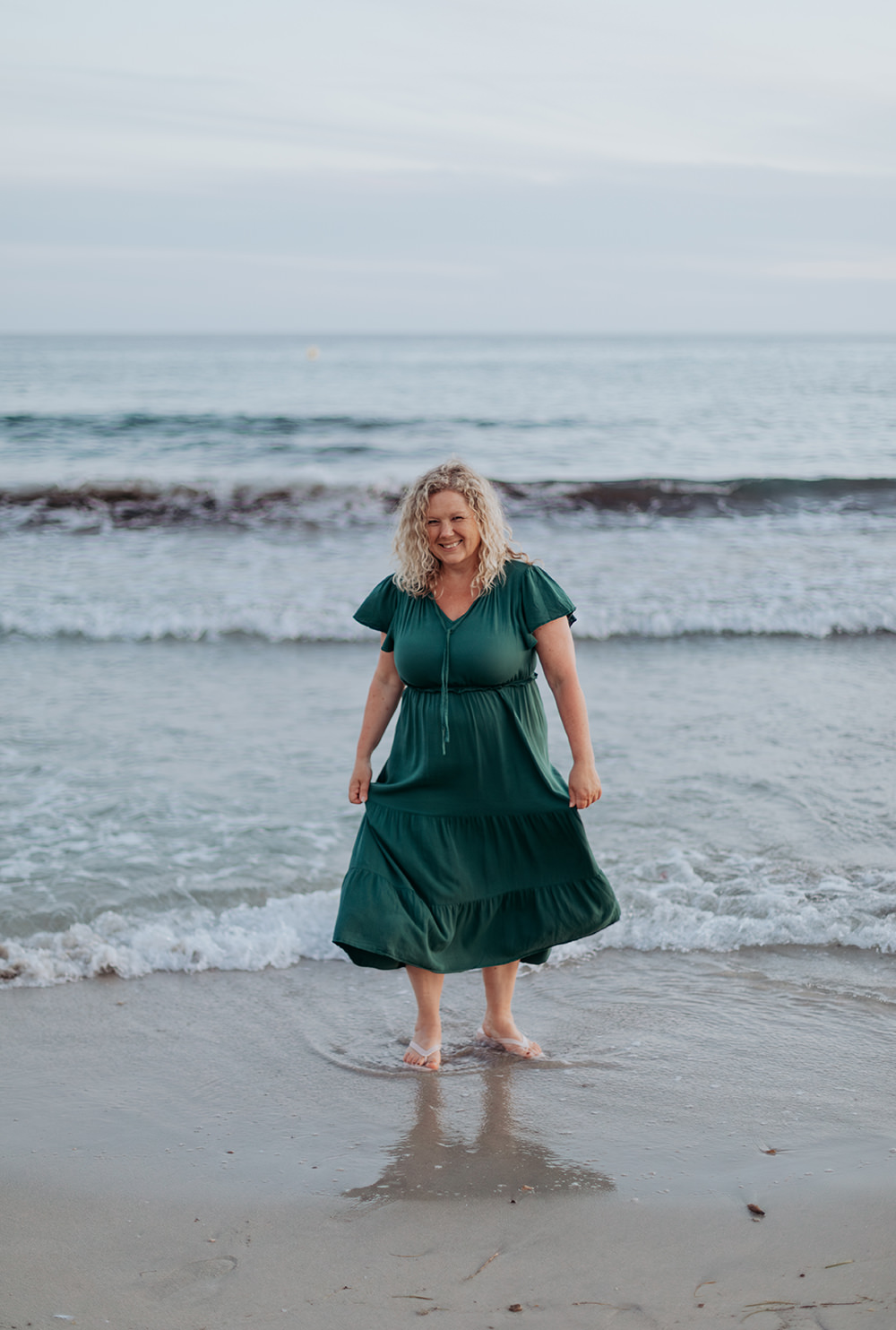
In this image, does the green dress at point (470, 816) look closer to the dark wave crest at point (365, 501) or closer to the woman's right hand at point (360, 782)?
the woman's right hand at point (360, 782)

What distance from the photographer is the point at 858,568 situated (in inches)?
462

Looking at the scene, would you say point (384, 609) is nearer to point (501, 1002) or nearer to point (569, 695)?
point (569, 695)

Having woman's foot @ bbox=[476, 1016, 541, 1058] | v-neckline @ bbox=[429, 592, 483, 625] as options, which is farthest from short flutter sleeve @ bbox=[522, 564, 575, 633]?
woman's foot @ bbox=[476, 1016, 541, 1058]

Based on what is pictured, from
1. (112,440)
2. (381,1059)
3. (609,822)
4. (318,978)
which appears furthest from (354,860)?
(112,440)

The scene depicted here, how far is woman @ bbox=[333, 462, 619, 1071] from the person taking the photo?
320 cm

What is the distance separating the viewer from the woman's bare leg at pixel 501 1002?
11.3 ft

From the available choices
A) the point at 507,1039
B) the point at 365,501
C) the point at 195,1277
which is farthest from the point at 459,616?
the point at 365,501

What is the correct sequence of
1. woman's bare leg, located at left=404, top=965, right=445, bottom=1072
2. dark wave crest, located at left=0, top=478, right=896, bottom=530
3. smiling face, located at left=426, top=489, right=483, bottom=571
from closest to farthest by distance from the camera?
smiling face, located at left=426, top=489, right=483, bottom=571
woman's bare leg, located at left=404, top=965, right=445, bottom=1072
dark wave crest, located at left=0, top=478, right=896, bottom=530

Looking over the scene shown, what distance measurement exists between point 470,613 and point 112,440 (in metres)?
20.5

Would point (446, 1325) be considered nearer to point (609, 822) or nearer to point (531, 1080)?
point (531, 1080)

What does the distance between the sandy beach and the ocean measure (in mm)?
395

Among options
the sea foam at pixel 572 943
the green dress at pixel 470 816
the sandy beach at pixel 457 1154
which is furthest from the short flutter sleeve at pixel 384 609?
the sea foam at pixel 572 943

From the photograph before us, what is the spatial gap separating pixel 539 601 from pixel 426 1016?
1273 mm

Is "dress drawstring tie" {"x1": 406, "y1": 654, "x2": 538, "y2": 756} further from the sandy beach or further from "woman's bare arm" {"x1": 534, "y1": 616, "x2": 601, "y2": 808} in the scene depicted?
the sandy beach
